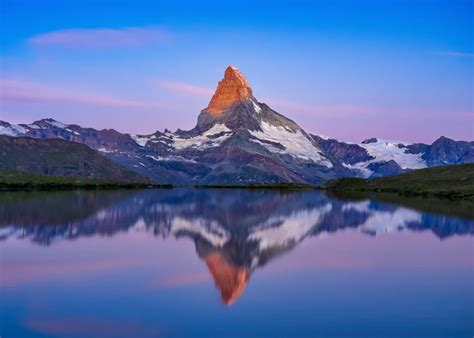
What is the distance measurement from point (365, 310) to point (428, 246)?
31943 millimetres

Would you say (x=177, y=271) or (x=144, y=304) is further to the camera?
(x=177, y=271)

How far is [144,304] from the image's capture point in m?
31.5

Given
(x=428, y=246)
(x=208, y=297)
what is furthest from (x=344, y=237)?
(x=208, y=297)

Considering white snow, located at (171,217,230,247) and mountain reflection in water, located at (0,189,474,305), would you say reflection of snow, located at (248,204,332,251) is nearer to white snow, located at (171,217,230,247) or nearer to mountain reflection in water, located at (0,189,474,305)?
mountain reflection in water, located at (0,189,474,305)

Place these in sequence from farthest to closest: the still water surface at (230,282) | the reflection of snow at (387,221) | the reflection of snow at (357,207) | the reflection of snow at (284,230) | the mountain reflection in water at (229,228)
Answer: the reflection of snow at (357,207), the reflection of snow at (387,221), the reflection of snow at (284,230), the mountain reflection in water at (229,228), the still water surface at (230,282)

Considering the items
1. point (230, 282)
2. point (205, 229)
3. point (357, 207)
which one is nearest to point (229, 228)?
point (205, 229)

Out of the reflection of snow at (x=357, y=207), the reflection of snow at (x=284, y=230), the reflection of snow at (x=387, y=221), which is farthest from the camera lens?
the reflection of snow at (x=357, y=207)

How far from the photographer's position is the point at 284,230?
75.6 metres

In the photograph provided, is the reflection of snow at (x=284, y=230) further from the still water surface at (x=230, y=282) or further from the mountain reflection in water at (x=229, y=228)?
the still water surface at (x=230, y=282)

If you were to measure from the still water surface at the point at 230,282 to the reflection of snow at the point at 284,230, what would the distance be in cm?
43

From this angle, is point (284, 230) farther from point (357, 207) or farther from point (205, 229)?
point (357, 207)

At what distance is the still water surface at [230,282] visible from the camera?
91.3 ft

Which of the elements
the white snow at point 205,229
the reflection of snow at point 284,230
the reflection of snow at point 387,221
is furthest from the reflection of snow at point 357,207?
A: the white snow at point 205,229

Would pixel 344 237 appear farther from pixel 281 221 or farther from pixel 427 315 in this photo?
pixel 427 315
